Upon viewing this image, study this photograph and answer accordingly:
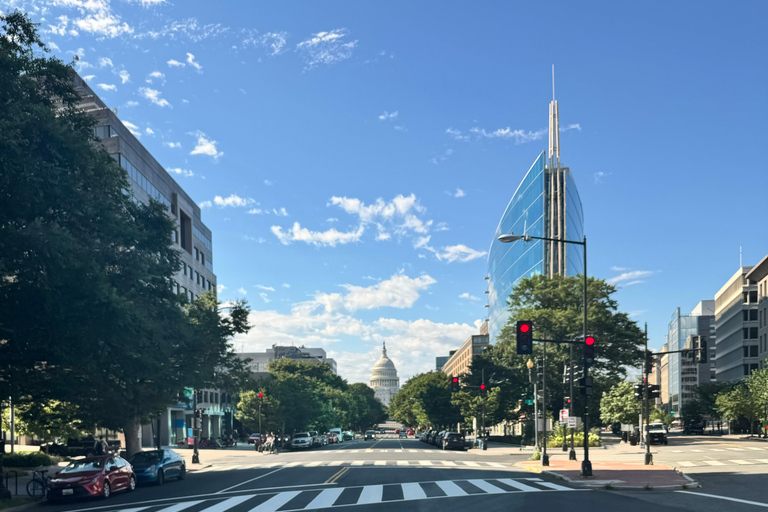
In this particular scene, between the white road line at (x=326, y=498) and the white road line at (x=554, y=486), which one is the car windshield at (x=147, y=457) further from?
the white road line at (x=554, y=486)

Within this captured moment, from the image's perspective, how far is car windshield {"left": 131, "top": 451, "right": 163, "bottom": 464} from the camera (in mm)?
29281

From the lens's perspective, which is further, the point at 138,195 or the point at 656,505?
the point at 138,195

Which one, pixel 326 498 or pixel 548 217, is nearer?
pixel 326 498

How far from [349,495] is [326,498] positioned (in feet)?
3.48

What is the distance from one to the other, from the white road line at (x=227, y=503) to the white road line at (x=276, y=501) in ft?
2.66

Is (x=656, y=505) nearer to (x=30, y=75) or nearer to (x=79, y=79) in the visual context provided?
(x=30, y=75)

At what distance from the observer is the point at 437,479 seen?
28.1 m

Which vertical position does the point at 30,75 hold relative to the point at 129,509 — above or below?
above

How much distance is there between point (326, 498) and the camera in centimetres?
2125

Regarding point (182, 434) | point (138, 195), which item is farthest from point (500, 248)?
point (138, 195)

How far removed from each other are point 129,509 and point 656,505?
46.8 ft

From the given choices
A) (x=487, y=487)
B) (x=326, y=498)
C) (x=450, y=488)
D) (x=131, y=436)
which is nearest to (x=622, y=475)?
(x=487, y=487)

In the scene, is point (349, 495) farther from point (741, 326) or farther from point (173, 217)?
point (741, 326)

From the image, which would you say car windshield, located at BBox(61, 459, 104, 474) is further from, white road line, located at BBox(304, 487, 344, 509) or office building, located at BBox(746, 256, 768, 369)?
office building, located at BBox(746, 256, 768, 369)
